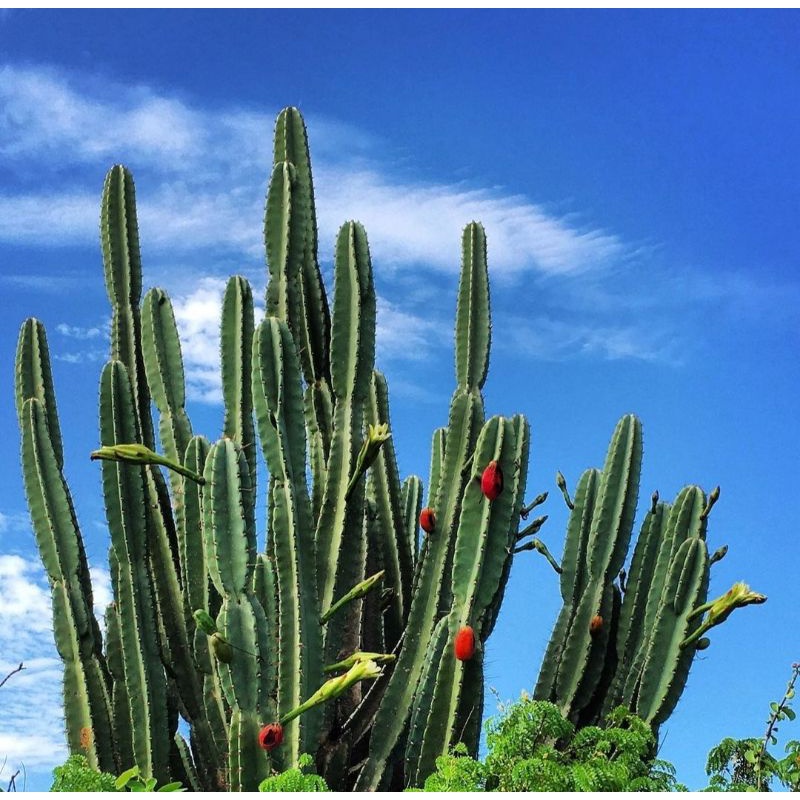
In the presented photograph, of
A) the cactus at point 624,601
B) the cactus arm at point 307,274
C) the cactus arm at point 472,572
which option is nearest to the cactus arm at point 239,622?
the cactus arm at point 472,572

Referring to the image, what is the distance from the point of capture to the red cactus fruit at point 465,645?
18.3 feet

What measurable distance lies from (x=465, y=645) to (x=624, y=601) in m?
1.64

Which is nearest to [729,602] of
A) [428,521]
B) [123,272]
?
[428,521]

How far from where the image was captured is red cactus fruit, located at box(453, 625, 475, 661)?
557cm

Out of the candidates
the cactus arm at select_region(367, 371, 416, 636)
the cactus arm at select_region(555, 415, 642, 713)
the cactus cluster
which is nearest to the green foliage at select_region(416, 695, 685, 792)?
the cactus cluster

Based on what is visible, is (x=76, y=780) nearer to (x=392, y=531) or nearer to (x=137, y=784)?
(x=137, y=784)

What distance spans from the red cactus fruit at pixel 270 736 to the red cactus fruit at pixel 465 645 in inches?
37.0

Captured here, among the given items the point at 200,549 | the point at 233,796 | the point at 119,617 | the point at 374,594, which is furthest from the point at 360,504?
the point at 233,796

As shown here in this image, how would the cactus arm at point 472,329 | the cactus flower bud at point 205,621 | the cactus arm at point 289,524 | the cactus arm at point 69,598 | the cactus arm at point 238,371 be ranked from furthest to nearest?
1. the cactus arm at point 238,371
2. the cactus arm at point 472,329
3. the cactus arm at point 69,598
4. the cactus arm at point 289,524
5. the cactus flower bud at point 205,621

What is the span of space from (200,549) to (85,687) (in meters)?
0.97

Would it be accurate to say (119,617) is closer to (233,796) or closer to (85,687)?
(85,687)

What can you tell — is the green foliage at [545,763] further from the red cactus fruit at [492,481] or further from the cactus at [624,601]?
the red cactus fruit at [492,481]

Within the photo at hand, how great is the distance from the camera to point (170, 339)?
7.12 meters

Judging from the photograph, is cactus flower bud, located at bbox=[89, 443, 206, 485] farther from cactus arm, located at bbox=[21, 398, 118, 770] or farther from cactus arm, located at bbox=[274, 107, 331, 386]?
cactus arm, located at bbox=[274, 107, 331, 386]
